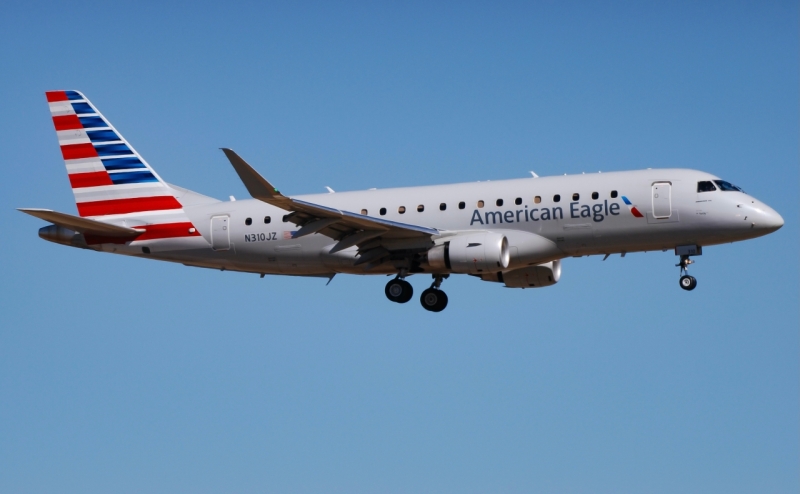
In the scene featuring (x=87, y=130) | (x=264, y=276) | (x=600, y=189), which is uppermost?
(x=87, y=130)

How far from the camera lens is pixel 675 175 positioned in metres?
41.2

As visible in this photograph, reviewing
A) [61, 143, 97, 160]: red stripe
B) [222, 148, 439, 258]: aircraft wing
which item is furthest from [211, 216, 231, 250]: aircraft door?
[61, 143, 97, 160]: red stripe

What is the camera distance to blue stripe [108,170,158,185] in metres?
47.6

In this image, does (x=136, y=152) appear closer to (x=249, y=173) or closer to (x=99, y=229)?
(x=99, y=229)

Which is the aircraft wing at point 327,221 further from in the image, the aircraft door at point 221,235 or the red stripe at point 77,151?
the red stripe at point 77,151

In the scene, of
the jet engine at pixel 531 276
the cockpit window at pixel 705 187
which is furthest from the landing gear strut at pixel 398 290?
the cockpit window at pixel 705 187

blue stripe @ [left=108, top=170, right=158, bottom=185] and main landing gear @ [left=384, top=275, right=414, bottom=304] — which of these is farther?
blue stripe @ [left=108, top=170, right=158, bottom=185]

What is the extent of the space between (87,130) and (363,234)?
14.5m

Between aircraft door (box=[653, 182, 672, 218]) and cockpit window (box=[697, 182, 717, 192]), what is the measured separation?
1.03 meters

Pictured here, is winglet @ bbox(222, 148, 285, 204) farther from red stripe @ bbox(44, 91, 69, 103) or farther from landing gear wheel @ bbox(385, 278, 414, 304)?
red stripe @ bbox(44, 91, 69, 103)

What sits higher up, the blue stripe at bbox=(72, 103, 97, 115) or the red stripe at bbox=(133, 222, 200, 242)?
the blue stripe at bbox=(72, 103, 97, 115)

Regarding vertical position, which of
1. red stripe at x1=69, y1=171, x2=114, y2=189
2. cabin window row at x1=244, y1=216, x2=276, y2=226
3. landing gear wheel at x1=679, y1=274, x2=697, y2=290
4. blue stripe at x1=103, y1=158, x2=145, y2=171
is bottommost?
landing gear wheel at x1=679, y1=274, x2=697, y2=290

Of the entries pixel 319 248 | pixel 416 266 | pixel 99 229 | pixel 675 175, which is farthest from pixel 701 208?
pixel 99 229

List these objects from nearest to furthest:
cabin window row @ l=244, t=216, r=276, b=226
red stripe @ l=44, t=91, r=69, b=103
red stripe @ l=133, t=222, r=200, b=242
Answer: cabin window row @ l=244, t=216, r=276, b=226 → red stripe @ l=133, t=222, r=200, b=242 → red stripe @ l=44, t=91, r=69, b=103
